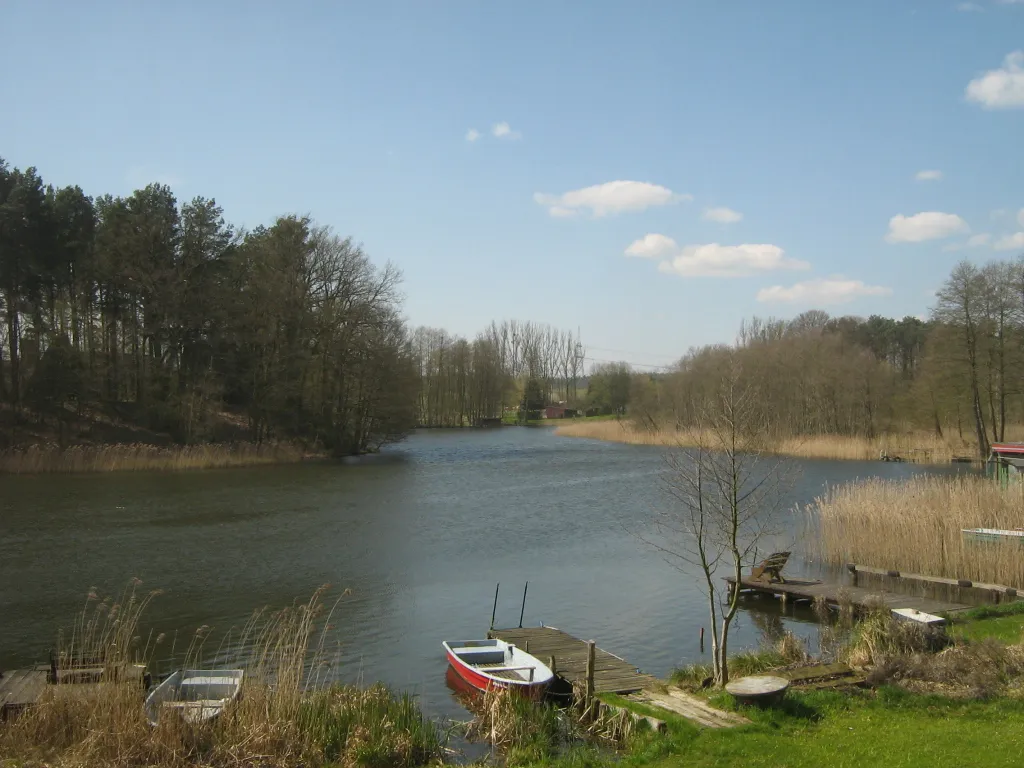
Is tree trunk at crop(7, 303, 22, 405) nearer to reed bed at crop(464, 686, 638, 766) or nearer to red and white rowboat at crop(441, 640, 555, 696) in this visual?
red and white rowboat at crop(441, 640, 555, 696)

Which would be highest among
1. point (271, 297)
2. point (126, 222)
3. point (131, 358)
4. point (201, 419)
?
point (126, 222)

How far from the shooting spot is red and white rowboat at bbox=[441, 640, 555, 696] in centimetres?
1085

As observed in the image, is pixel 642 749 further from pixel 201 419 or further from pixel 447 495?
pixel 201 419

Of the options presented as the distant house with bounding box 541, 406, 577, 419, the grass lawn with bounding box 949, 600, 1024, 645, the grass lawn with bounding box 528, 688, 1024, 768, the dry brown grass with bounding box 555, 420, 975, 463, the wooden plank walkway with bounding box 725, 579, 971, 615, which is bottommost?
the wooden plank walkway with bounding box 725, 579, 971, 615

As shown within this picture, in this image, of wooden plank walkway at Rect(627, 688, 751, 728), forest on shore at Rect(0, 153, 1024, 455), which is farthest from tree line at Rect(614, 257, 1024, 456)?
wooden plank walkway at Rect(627, 688, 751, 728)

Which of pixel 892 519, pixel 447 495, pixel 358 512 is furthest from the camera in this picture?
pixel 447 495

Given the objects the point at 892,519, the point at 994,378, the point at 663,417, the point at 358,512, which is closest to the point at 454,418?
the point at 663,417

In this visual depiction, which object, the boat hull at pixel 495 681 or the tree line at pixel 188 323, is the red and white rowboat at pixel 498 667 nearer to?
the boat hull at pixel 495 681

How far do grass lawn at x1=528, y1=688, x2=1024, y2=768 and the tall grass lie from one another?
9561mm

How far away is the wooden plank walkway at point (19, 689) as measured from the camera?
952 cm

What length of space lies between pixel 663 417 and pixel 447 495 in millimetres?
30140

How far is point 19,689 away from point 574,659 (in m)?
7.24

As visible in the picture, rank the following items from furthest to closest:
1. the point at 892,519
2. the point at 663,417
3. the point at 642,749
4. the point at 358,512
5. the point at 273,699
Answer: the point at 663,417 → the point at 358,512 → the point at 892,519 → the point at 273,699 → the point at 642,749

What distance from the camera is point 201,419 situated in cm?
4506
